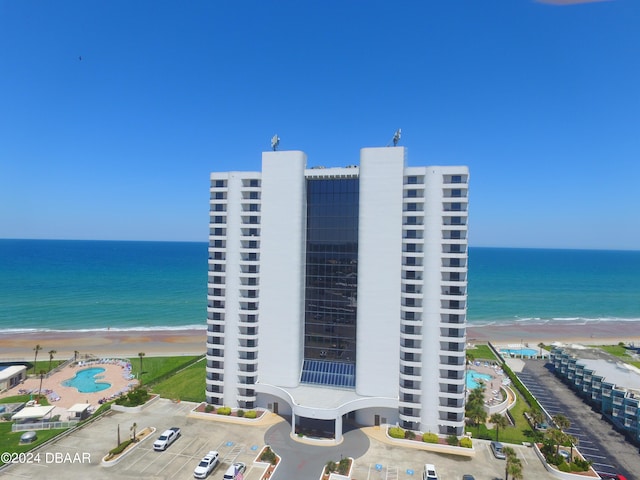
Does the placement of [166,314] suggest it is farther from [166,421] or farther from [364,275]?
[364,275]

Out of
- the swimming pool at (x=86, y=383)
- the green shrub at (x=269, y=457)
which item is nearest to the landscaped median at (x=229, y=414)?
the green shrub at (x=269, y=457)

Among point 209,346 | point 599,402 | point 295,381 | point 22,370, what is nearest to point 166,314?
point 22,370

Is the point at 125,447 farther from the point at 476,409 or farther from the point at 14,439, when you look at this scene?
the point at 476,409

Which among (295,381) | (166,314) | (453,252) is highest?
(453,252)

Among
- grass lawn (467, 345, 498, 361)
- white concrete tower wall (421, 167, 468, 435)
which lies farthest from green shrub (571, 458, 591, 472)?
grass lawn (467, 345, 498, 361)

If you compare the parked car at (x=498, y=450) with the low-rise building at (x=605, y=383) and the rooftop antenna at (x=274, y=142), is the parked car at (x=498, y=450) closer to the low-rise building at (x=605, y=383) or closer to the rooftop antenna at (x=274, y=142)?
the low-rise building at (x=605, y=383)

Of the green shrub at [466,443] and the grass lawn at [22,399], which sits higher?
the green shrub at [466,443]
